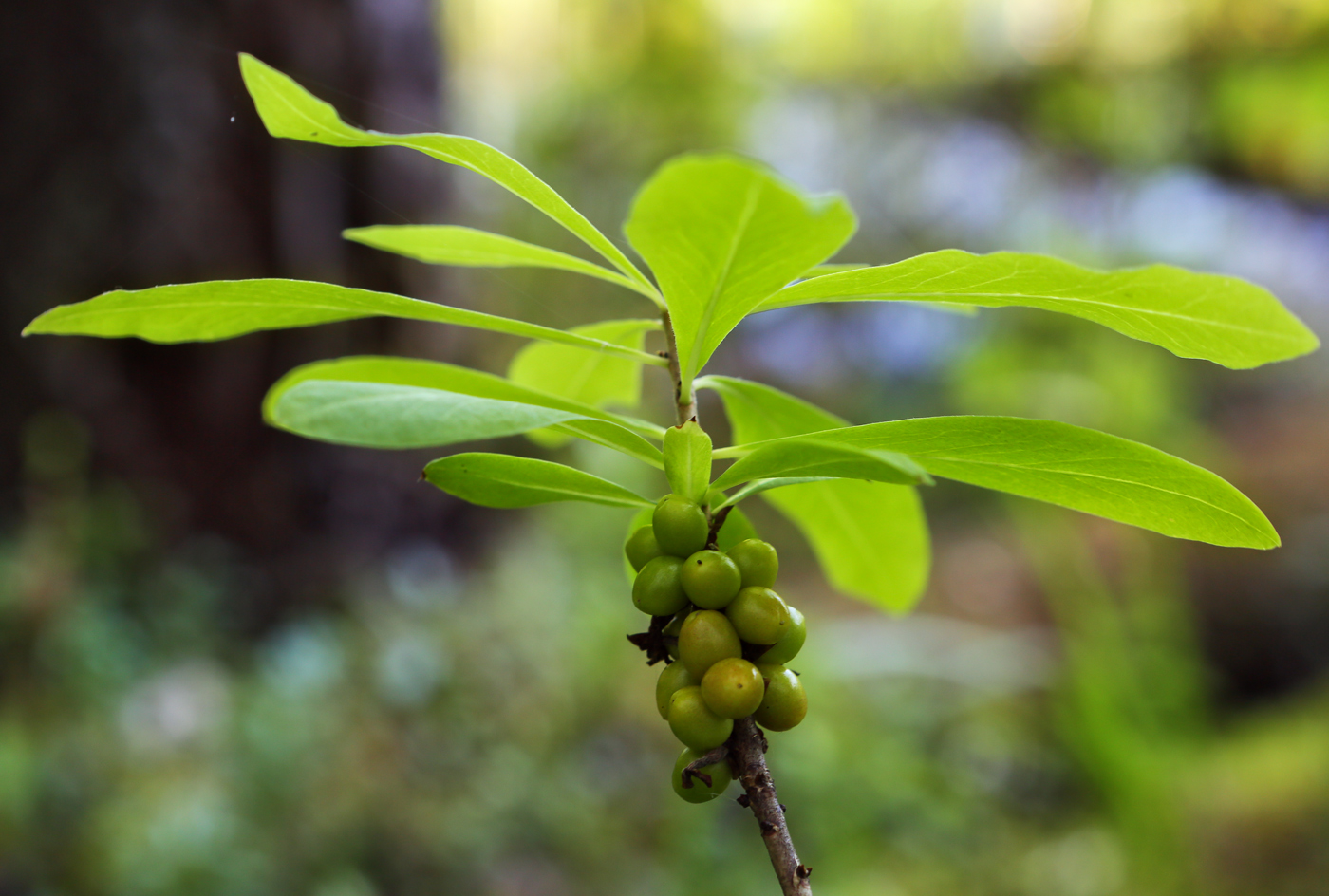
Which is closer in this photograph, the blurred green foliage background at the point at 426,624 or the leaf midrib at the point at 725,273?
the leaf midrib at the point at 725,273

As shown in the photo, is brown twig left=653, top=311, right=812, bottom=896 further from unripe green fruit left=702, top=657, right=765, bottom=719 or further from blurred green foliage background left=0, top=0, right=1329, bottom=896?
blurred green foliage background left=0, top=0, right=1329, bottom=896

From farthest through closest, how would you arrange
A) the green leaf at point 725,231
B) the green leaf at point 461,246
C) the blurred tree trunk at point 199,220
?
1. the blurred tree trunk at point 199,220
2. the green leaf at point 461,246
3. the green leaf at point 725,231

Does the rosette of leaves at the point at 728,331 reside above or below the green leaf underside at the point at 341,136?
below

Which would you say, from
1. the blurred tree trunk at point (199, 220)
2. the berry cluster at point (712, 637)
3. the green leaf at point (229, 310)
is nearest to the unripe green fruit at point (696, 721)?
the berry cluster at point (712, 637)

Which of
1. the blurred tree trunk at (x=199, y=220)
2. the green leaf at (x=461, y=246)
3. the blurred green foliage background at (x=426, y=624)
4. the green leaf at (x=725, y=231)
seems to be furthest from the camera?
the blurred tree trunk at (x=199, y=220)

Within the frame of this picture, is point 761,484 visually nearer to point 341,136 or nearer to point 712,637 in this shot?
point 712,637

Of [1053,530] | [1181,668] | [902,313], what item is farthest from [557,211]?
[902,313]

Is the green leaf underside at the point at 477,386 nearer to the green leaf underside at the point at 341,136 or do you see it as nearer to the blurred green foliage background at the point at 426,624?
the green leaf underside at the point at 341,136

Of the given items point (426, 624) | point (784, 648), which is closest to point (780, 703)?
point (784, 648)
